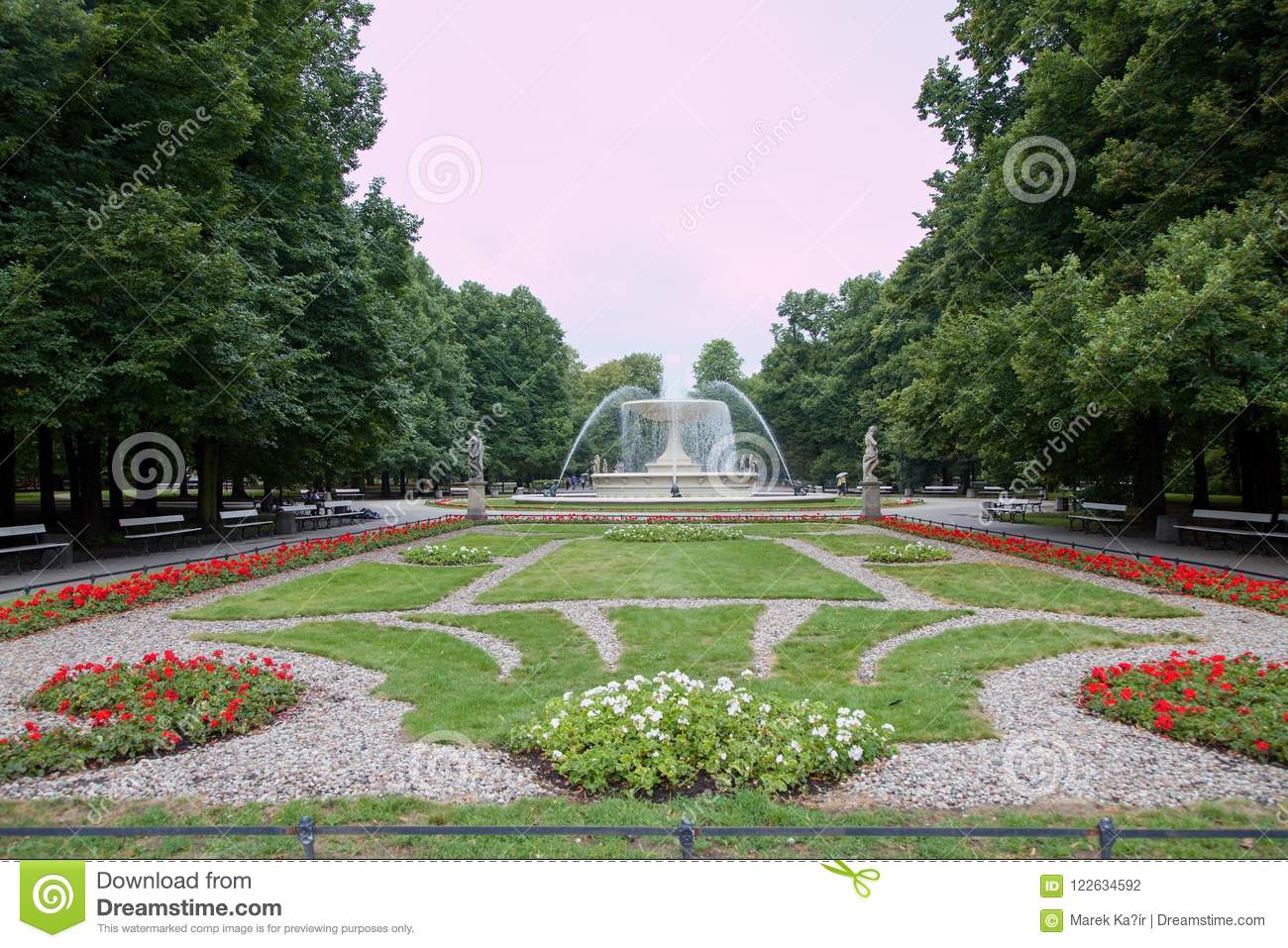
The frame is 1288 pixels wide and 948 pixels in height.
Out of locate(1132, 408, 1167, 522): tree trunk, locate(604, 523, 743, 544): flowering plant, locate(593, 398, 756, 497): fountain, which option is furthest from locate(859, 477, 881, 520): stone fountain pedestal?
locate(593, 398, 756, 497): fountain

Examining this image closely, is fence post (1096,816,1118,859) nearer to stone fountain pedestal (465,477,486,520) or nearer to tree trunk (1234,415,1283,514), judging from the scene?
tree trunk (1234,415,1283,514)

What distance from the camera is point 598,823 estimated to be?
4.21 meters

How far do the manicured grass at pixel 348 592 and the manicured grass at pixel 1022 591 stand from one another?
8.78 meters

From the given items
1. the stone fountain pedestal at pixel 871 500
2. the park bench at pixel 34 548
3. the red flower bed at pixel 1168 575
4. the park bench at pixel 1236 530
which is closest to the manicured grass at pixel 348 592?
the park bench at pixel 34 548

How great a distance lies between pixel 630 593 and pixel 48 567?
40.2 feet

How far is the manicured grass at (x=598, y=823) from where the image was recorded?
3.78 m

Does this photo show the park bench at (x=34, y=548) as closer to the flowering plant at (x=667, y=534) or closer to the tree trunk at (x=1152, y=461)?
the flowering plant at (x=667, y=534)

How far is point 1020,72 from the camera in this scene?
2173 centimetres

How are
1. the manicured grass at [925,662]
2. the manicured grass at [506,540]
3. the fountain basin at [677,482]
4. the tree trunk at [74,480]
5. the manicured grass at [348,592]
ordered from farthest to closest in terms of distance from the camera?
the fountain basin at [677,482] → the tree trunk at [74,480] → the manicured grass at [506,540] → the manicured grass at [348,592] → the manicured grass at [925,662]

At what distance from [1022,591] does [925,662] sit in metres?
5.27

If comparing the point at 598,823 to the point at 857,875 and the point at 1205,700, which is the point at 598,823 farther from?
the point at 1205,700

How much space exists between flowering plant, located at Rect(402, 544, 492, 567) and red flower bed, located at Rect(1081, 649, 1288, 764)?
1230 centimetres

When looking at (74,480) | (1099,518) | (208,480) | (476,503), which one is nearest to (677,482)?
(476,503)

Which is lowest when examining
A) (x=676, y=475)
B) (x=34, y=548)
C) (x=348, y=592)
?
(x=348, y=592)
